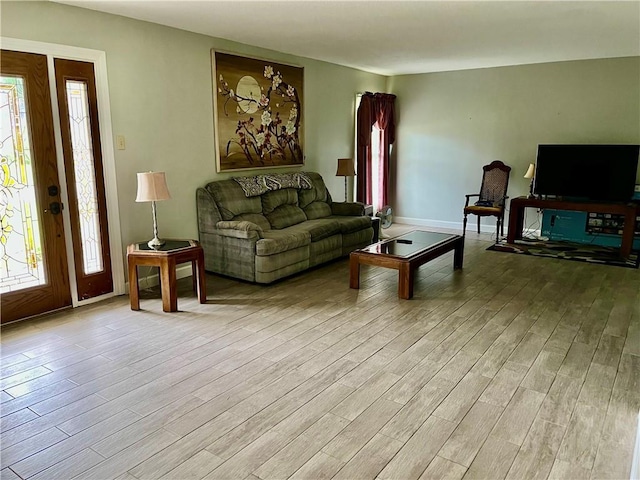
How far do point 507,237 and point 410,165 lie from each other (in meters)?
2.13

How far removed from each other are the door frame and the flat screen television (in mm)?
5307

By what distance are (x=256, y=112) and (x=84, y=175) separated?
7.11ft

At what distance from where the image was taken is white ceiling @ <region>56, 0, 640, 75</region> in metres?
3.67

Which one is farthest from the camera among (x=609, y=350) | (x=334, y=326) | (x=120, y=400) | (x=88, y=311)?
(x=88, y=311)

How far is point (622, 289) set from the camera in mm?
4480

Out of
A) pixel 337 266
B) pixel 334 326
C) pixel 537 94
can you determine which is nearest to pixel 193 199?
pixel 337 266

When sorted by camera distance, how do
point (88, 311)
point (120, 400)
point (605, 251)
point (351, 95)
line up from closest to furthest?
point (120, 400), point (88, 311), point (605, 251), point (351, 95)

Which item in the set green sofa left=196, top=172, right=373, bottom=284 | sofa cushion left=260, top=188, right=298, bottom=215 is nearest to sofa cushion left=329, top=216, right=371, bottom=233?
green sofa left=196, top=172, right=373, bottom=284

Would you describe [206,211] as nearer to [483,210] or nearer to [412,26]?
[412,26]

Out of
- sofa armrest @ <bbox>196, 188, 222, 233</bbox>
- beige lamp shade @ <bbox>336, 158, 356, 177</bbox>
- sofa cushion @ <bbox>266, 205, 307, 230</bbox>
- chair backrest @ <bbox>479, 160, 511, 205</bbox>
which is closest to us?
sofa armrest @ <bbox>196, 188, 222, 233</bbox>

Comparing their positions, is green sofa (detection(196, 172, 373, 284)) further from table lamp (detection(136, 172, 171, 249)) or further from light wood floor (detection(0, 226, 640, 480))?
table lamp (detection(136, 172, 171, 249))

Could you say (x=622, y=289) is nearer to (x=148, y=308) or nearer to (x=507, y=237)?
(x=507, y=237)

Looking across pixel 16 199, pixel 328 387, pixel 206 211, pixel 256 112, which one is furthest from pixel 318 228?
pixel 16 199

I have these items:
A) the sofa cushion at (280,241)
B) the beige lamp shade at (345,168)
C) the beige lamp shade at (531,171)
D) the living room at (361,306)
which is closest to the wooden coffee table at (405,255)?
the living room at (361,306)
